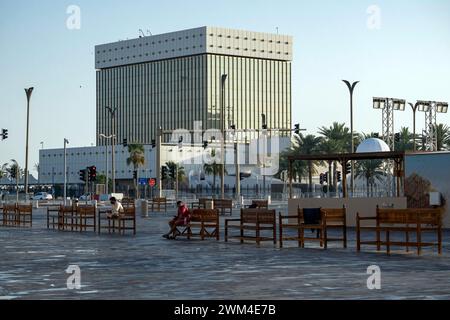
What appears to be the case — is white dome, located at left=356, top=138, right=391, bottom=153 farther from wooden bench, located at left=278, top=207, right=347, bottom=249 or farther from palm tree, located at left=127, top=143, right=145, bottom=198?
palm tree, located at left=127, top=143, right=145, bottom=198

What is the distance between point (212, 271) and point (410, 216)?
23.7ft

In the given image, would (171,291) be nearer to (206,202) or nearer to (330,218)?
(330,218)

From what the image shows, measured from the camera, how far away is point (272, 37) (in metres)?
194

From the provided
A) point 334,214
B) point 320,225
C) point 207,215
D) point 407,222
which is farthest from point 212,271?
point 207,215

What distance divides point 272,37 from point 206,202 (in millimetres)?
144277

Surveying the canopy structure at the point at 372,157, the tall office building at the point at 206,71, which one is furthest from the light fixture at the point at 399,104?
the tall office building at the point at 206,71

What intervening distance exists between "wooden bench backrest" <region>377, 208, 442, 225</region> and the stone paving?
0.87m

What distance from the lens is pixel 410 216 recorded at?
2306cm

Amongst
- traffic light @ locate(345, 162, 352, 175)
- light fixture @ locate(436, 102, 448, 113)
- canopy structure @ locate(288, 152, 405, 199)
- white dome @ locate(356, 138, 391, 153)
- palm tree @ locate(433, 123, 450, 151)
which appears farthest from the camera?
palm tree @ locate(433, 123, 450, 151)

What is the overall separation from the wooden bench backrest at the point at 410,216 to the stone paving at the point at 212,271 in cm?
87

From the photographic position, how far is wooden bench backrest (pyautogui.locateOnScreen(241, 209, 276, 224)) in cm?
2627

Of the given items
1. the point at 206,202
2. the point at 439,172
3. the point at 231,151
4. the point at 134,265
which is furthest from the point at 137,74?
the point at 134,265

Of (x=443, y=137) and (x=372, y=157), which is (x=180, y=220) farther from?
(x=443, y=137)

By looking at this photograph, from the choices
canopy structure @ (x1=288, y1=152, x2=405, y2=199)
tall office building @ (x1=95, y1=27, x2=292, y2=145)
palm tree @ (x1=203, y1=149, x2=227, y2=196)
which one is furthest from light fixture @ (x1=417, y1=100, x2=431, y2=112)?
tall office building @ (x1=95, y1=27, x2=292, y2=145)
